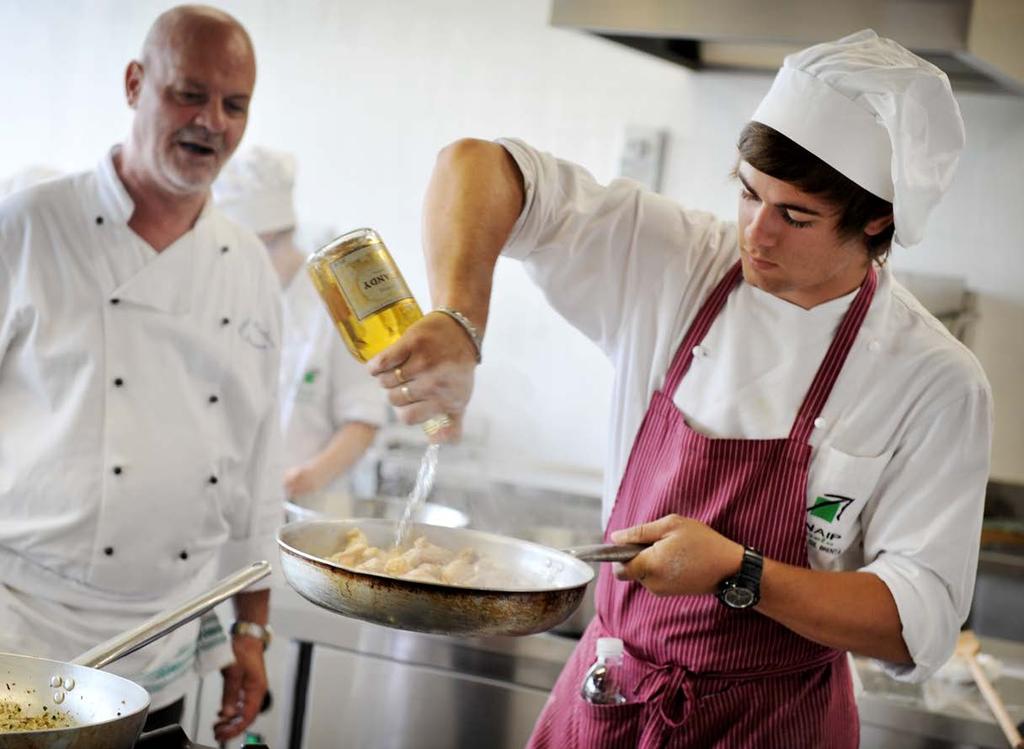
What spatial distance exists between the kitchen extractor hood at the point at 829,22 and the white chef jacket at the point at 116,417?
3.56 ft

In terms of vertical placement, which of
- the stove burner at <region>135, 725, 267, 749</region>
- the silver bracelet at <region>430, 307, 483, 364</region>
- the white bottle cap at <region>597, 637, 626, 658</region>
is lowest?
the white bottle cap at <region>597, 637, 626, 658</region>

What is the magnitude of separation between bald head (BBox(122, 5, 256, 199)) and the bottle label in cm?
87

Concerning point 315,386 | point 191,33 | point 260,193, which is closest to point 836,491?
point 191,33

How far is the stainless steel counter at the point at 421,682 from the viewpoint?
234 cm

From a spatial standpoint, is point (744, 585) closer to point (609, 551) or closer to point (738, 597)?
point (738, 597)

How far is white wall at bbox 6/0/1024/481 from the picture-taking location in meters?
3.98

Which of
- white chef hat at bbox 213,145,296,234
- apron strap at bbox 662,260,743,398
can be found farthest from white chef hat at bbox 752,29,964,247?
white chef hat at bbox 213,145,296,234

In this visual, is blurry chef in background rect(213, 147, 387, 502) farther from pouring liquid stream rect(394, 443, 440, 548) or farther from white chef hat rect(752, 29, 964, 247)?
white chef hat rect(752, 29, 964, 247)

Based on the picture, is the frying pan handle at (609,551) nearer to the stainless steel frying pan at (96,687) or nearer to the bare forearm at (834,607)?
the bare forearm at (834,607)

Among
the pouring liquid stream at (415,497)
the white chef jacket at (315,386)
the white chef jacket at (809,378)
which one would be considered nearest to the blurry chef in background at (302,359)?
the white chef jacket at (315,386)

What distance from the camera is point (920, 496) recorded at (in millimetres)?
1619

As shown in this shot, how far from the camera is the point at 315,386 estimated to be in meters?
3.37

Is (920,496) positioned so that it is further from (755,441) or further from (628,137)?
(628,137)

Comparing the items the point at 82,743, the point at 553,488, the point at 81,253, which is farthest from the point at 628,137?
the point at 82,743
